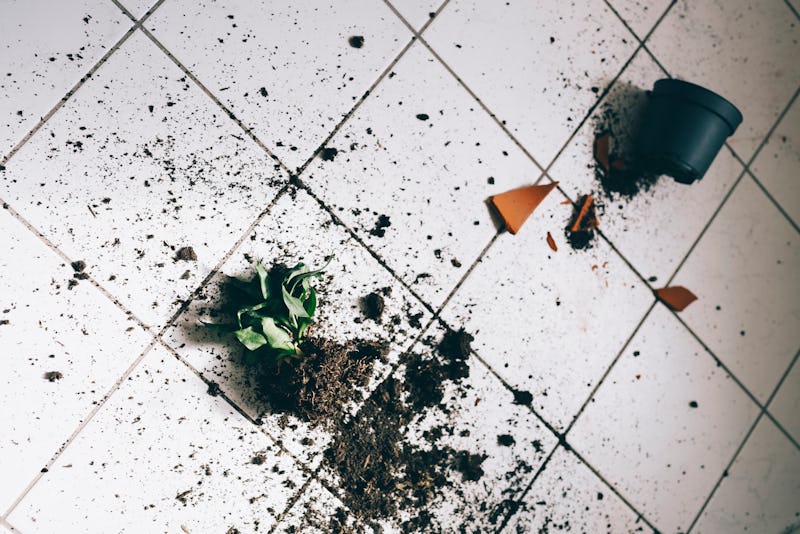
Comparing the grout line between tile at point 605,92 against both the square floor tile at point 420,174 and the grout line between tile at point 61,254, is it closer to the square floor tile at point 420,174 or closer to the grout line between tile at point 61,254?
the square floor tile at point 420,174

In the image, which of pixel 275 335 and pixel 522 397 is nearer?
pixel 275 335

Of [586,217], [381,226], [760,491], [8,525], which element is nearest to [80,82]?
[381,226]

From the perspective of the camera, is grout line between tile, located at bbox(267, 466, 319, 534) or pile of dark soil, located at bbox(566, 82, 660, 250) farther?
pile of dark soil, located at bbox(566, 82, 660, 250)

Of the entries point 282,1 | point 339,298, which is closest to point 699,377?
point 339,298

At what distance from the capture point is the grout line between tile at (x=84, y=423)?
1.29 m

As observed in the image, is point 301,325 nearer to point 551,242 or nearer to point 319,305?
point 319,305

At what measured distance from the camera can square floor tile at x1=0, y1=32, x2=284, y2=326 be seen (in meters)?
1.32

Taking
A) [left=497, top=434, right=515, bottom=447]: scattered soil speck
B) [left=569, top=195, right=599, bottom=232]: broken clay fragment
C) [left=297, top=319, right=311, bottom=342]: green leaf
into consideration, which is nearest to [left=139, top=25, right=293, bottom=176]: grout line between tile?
[left=297, top=319, right=311, bottom=342]: green leaf

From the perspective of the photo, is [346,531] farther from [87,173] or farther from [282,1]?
[282,1]

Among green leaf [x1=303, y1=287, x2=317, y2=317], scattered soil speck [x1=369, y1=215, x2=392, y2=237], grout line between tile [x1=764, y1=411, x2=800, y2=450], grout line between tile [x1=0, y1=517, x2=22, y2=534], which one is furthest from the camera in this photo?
grout line between tile [x1=764, y1=411, x2=800, y2=450]

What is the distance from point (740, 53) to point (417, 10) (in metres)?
1.23

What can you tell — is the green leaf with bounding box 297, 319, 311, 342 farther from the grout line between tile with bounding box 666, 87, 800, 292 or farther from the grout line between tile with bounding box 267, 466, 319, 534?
the grout line between tile with bounding box 666, 87, 800, 292

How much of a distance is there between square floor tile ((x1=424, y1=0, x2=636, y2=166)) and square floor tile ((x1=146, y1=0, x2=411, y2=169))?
0.22 metres

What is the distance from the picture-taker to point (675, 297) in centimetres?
173
